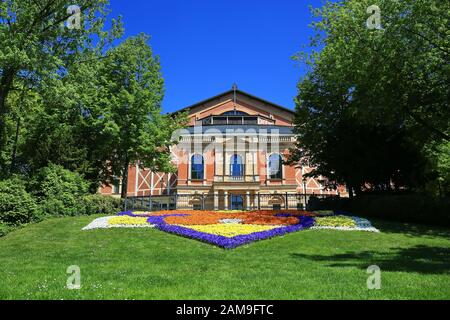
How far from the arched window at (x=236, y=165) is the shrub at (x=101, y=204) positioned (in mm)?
20500

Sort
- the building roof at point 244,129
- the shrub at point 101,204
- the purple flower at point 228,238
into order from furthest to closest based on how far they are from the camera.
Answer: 1. the building roof at point 244,129
2. the shrub at point 101,204
3. the purple flower at point 228,238

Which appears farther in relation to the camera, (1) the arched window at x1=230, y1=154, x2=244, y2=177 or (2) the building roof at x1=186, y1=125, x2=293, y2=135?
(2) the building roof at x1=186, y1=125, x2=293, y2=135

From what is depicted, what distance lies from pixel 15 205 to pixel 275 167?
32.7 metres

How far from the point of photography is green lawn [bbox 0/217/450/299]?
7.02 m

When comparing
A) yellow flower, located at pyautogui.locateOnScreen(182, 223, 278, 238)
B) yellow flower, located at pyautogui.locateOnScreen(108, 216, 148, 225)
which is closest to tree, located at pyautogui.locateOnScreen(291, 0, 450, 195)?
yellow flower, located at pyautogui.locateOnScreen(182, 223, 278, 238)

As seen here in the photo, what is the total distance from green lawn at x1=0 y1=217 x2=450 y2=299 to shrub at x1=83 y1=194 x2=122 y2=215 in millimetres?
6819

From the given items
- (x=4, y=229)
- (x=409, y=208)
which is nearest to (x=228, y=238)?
(x=4, y=229)

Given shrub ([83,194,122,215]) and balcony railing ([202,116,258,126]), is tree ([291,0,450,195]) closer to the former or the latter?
shrub ([83,194,122,215])

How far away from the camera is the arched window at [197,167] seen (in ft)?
155

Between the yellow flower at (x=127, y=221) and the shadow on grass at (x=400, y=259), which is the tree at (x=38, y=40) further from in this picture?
the shadow on grass at (x=400, y=259)

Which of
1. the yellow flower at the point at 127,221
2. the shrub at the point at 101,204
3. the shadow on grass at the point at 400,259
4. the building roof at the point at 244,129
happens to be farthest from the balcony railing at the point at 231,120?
the shadow on grass at the point at 400,259

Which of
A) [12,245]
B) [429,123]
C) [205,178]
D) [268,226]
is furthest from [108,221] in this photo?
[205,178]

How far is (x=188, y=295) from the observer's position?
6.73 m
